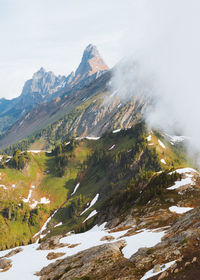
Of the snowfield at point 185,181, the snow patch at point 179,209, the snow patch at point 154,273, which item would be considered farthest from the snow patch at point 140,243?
the snowfield at point 185,181

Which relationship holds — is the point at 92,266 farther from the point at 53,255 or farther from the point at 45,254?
the point at 45,254

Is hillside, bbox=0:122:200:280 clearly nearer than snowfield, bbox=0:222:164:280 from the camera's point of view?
Yes

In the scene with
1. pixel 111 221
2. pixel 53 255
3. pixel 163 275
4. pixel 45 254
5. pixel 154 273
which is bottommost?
pixel 111 221

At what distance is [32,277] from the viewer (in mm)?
34969

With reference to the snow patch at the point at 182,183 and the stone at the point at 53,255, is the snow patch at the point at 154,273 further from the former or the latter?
the snow patch at the point at 182,183

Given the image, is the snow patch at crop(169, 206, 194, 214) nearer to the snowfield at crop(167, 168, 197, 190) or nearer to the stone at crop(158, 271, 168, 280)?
the snowfield at crop(167, 168, 197, 190)

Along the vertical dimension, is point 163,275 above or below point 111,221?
above

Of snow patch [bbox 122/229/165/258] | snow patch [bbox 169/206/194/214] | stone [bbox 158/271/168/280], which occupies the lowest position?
snow patch [bbox 169/206/194/214]

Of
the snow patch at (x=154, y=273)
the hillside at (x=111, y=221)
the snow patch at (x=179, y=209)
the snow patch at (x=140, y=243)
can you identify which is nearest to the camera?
the snow patch at (x=154, y=273)

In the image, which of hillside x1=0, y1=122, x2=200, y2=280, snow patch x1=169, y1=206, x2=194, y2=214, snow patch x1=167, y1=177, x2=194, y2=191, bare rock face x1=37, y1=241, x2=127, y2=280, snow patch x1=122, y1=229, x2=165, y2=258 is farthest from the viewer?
snow patch x1=167, y1=177, x2=194, y2=191

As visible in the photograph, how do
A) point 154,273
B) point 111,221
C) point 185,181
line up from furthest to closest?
1. point 185,181
2. point 111,221
3. point 154,273

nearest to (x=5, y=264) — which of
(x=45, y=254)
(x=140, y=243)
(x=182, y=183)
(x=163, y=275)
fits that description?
(x=45, y=254)

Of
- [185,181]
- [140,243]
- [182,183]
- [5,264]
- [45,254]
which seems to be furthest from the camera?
[185,181]


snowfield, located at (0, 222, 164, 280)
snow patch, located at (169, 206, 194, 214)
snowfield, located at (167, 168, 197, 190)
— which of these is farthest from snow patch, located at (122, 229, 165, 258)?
snowfield, located at (167, 168, 197, 190)
